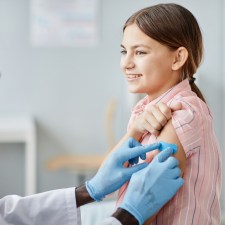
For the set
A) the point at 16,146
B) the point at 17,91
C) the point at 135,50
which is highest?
the point at 135,50

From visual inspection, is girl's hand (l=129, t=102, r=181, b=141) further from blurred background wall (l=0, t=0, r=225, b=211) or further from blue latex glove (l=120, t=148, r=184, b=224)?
blurred background wall (l=0, t=0, r=225, b=211)

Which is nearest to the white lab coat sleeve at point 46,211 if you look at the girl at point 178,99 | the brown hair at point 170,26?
the girl at point 178,99

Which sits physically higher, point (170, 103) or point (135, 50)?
point (135, 50)

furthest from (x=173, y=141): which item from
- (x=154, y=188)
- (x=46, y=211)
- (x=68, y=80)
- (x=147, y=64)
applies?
(x=68, y=80)

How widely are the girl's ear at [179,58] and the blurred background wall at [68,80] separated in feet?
8.68

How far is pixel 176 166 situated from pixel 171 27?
36 centimetres

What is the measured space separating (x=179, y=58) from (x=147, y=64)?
85mm

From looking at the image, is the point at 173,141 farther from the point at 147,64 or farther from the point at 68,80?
the point at 68,80

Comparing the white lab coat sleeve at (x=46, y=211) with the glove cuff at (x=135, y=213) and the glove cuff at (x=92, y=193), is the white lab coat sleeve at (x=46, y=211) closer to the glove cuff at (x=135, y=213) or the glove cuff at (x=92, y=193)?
the glove cuff at (x=92, y=193)

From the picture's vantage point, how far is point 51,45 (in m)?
4.07

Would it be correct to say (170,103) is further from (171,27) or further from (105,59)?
(105,59)

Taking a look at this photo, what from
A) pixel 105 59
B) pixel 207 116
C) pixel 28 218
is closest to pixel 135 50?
pixel 207 116

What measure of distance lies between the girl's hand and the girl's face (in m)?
0.08

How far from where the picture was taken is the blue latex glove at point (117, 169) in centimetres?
129
